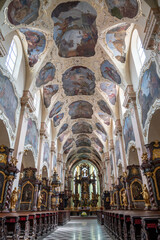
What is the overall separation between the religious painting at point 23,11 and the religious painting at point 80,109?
12.6 metres

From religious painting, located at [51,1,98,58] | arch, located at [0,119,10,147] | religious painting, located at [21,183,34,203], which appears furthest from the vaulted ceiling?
religious painting, located at [21,183,34,203]

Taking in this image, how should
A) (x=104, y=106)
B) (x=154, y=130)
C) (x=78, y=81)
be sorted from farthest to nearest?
(x=104, y=106) → (x=78, y=81) → (x=154, y=130)

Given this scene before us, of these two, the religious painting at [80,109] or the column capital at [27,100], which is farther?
the religious painting at [80,109]

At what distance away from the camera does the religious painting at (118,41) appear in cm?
1242

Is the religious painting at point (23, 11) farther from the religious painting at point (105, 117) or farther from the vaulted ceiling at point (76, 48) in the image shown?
the religious painting at point (105, 117)

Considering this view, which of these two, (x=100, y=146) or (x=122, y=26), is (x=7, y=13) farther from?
(x=100, y=146)

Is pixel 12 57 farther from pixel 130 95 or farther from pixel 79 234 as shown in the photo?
pixel 79 234

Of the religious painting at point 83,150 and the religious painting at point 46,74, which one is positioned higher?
the religious painting at point 46,74

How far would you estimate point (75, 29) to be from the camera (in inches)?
519

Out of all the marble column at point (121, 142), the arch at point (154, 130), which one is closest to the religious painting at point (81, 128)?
the marble column at point (121, 142)

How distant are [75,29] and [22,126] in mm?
8346

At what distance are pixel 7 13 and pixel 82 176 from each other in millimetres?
37827

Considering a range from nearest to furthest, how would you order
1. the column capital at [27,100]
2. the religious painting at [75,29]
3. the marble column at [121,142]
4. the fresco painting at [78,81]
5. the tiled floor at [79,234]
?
the tiled floor at [79,234]
the religious painting at [75,29]
the column capital at [27,100]
the marble column at [121,142]
the fresco painting at [78,81]

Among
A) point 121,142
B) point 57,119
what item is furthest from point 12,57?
point 57,119
